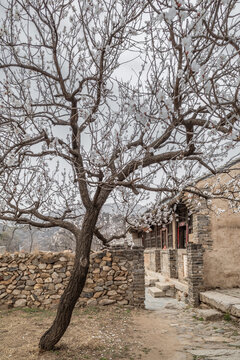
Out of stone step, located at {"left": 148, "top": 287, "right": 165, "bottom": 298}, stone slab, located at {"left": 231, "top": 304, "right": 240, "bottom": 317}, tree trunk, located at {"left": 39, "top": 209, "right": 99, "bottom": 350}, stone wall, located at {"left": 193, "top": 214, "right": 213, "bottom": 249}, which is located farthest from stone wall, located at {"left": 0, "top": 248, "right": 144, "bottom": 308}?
tree trunk, located at {"left": 39, "top": 209, "right": 99, "bottom": 350}

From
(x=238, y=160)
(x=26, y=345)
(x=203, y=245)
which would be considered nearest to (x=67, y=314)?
(x=26, y=345)

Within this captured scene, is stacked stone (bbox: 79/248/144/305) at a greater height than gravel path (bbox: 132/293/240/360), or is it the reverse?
stacked stone (bbox: 79/248/144/305)

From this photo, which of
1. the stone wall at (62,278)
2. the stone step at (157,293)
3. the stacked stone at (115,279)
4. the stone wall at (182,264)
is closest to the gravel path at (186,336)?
the stacked stone at (115,279)

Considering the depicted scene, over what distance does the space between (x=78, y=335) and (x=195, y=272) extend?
437 cm

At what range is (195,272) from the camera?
891cm

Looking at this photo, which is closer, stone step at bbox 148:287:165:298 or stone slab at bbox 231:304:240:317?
stone slab at bbox 231:304:240:317

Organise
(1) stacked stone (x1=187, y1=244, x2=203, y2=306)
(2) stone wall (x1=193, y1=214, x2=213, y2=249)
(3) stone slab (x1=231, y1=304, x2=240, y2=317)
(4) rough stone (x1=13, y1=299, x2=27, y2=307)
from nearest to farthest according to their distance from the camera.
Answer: (3) stone slab (x1=231, y1=304, x2=240, y2=317) < (4) rough stone (x1=13, y1=299, x2=27, y2=307) < (1) stacked stone (x1=187, y1=244, x2=203, y2=306) < (2) stone wall (x1=193, y1=214, x2=213, y2=249)

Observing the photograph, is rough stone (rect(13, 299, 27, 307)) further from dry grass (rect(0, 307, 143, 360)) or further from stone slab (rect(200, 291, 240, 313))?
stone slab (rect(200, 291, 240, 313))

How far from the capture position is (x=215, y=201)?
895 centimetres

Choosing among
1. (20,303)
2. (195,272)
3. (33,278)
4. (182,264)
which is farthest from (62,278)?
(182,264)

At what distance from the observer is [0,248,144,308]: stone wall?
8.33 meters

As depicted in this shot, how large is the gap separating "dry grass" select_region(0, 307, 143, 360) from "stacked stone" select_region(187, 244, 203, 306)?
2.01 metres

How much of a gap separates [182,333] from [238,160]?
508 cm

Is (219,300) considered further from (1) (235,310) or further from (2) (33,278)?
(2) (33,278)
